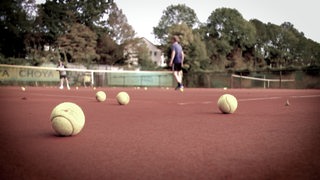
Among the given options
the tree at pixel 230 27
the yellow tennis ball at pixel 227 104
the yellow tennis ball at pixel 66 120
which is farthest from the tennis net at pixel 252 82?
the yellow tennis ball at pixel 66 120

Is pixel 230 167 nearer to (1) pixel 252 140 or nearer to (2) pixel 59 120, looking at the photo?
(1) pixel 252 140

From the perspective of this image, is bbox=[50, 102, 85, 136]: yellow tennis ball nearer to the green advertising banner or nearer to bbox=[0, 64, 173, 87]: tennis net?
bbox=[0, 64, 173, 87]: tennis net

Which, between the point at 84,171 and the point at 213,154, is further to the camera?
the point at 213,154

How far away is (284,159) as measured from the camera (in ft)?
7.62

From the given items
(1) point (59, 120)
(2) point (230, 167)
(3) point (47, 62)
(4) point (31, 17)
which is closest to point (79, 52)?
(3) point (47, 62)

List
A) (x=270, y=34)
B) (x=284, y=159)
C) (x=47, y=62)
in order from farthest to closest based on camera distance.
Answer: (x=47, y=62) < (x=270, y=34) < (x=284, y=159)

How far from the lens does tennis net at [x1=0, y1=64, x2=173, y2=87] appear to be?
19328mm

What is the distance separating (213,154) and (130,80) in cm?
2681

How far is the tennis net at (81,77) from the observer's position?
63.4ft

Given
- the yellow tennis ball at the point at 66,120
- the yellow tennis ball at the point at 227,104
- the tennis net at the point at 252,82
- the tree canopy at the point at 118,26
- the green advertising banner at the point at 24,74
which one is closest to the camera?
the yellow tennis ball at the point at 66,120

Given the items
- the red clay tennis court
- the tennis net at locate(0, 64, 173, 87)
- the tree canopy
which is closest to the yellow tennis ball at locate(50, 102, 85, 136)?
the red clay tennis court

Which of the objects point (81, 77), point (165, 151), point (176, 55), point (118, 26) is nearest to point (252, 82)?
point (81, 77)

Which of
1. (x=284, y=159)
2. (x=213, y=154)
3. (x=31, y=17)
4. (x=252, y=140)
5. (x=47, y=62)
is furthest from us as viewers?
(x=47, y=62)

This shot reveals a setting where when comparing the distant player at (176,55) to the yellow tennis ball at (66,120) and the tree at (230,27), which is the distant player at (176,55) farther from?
the yellow tennis ball at (66,120)
